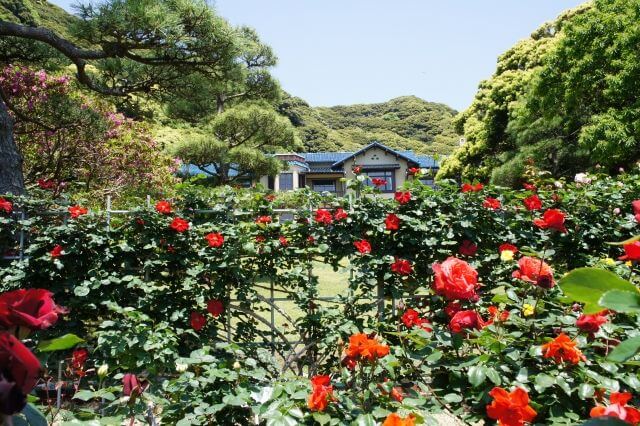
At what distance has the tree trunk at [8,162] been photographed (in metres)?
3.51

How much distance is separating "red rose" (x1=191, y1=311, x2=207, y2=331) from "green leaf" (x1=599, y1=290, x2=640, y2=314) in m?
2.61

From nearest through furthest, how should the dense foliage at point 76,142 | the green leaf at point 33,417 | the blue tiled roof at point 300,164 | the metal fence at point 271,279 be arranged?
the green leaf at point 33,417 < the metal fence at point 271,279 < the dense foliage at point 76,142 < the blue tiled roof at point 300,164

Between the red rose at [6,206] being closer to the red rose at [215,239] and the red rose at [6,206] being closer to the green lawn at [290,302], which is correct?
the red rose at [215,239]

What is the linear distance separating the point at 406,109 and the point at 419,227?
170 ft

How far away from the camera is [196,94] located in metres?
5.03

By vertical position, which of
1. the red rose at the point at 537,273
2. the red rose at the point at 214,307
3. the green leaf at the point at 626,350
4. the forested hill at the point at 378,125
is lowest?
the red rose at the point at 214,307

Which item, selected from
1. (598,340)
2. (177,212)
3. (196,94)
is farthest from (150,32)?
(598,340)

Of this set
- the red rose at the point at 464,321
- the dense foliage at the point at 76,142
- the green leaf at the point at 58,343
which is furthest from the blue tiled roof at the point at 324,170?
the green leaf at the point at 58,343

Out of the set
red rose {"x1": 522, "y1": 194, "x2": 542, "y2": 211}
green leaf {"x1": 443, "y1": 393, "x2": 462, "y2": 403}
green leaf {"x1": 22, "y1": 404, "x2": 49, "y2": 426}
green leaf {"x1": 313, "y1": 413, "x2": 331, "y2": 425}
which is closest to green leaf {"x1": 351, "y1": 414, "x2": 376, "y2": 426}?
green leaf {"x1": 313, "y1": 413, "x2": 331, "y2": 425}

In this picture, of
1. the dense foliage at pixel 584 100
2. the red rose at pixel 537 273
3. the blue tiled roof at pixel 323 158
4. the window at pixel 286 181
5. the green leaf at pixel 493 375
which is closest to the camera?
the green leaf at pixel 493 375

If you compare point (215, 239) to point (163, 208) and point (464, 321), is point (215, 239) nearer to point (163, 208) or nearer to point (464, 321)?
point (163, 208)

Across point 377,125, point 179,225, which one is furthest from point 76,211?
→ point 377,125

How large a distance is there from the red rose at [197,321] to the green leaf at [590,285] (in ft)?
8.46

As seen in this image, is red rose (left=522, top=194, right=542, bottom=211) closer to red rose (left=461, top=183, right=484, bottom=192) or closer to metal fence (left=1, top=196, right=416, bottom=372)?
red rose (left=461, top=183, right=484, bottom=192)
